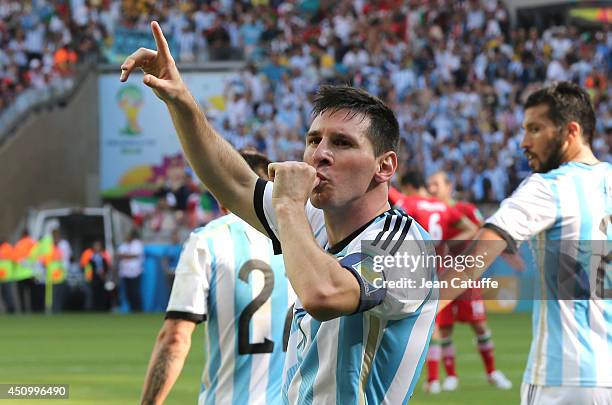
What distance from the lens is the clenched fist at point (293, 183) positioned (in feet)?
10.8

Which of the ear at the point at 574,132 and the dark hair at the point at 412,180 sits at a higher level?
the ear at the point at 574,132

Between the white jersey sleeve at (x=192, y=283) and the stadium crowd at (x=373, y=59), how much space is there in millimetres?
19228

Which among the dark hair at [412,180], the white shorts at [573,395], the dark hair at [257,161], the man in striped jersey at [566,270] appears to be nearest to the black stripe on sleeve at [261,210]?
the man in striped jersey at [566,270]

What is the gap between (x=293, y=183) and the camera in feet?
10.9

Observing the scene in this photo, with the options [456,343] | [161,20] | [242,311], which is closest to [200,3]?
[161,20]

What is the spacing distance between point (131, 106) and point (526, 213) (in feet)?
89.0

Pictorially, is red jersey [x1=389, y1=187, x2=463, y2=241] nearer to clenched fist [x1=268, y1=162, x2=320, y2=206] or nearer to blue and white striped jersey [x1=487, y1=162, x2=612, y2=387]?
blue and white striped jersey [x1=487, y1=162, x2=612, y2=387]

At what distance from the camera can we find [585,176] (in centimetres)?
500

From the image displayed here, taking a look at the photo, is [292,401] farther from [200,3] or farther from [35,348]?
[200,3]

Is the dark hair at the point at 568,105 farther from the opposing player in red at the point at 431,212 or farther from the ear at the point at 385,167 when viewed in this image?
the opposing player in red at the point at 431,212

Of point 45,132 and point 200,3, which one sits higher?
point 200,3

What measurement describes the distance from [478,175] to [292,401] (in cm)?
2189

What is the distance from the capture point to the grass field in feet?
37.8

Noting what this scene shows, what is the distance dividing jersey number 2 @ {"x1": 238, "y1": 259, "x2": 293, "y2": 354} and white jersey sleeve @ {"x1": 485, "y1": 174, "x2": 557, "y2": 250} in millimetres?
1046
